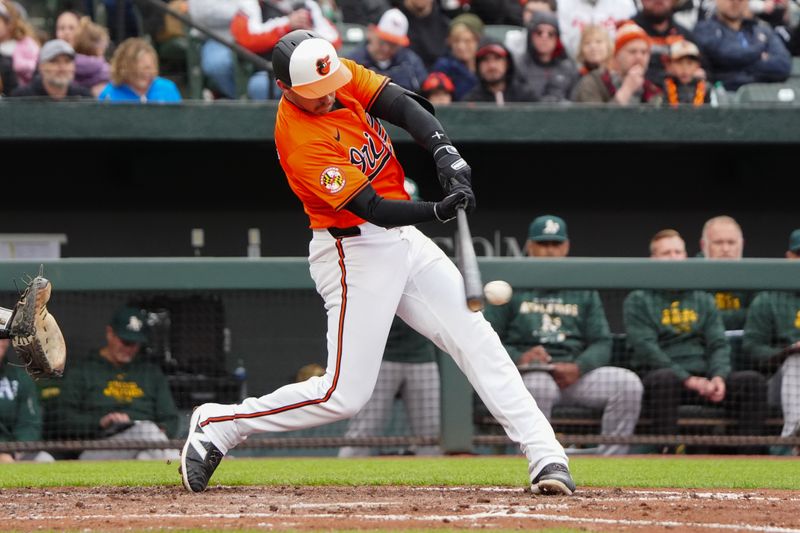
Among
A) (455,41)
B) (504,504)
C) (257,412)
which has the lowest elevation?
(504,504)

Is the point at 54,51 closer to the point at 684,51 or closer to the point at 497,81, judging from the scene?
the point at 497,81

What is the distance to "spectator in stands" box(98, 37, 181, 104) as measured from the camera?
7988 millimetres

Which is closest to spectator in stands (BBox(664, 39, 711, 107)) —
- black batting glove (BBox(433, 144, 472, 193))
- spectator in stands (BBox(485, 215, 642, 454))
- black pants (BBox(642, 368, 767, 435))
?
spectator in stands (BBox(485, 215, 642, 454))

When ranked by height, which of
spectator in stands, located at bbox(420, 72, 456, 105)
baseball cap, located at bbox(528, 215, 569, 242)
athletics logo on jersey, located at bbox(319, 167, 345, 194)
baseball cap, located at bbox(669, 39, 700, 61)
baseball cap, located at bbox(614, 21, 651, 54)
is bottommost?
athletics logo on jersey, located at bbox(319, 167, 345, 194)

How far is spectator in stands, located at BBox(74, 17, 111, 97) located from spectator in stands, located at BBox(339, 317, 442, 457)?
3.07 metres

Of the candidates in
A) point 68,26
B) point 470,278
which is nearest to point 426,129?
point 470,278

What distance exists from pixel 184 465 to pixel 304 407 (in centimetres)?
48

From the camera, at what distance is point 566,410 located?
21.3 ft

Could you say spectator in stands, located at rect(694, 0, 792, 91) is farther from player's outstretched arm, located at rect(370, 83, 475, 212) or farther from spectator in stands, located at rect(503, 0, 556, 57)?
player's outstretched arm, located at rect(370, 83, 475, 212)

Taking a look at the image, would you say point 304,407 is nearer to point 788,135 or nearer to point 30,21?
point 788,135

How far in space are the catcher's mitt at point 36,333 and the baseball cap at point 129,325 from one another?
6.84 feet

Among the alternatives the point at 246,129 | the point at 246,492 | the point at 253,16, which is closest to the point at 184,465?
the point at 246,492

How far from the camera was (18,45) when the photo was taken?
8406 millimetres

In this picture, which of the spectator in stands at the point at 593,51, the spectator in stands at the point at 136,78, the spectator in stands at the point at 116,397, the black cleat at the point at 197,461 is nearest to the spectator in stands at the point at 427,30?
the spectator in stands at the point at 593,51
